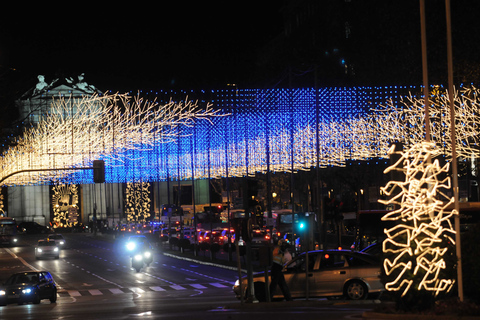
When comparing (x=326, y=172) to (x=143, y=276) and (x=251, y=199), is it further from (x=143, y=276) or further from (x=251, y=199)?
(x=251, y=199)

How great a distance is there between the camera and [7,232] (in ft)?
266

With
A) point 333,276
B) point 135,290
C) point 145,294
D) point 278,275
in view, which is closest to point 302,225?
point 145,294

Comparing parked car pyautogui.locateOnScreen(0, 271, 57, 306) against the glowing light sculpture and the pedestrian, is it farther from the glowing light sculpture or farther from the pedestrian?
the glowing light sculpture

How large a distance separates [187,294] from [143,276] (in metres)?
11.5

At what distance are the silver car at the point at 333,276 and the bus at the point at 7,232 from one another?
197 ft

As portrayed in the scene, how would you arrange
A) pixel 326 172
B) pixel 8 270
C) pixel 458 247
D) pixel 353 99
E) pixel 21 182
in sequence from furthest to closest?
pixel 326 172, pixel 21 182, pixel 8 270, pixel 353 99, pixel 458 247

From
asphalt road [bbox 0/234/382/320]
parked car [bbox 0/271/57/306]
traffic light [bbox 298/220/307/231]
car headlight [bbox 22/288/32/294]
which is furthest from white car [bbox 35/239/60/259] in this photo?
traffic light [bbox 298/220/307/231]

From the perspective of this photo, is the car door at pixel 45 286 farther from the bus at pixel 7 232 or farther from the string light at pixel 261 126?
the bus at pixel 7 232

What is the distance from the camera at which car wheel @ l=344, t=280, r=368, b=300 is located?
2208 centimetres

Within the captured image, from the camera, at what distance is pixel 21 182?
167 ft

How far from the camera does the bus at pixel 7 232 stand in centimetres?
7900

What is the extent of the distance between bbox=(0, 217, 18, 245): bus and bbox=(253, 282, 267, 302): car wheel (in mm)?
59964

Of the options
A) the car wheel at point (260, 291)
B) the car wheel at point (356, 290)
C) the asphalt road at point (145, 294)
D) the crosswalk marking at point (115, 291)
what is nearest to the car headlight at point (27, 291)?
the asphalt road at point (145, 294)

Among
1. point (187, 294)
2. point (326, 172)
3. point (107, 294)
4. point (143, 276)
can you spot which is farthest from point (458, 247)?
point (326, 172)
